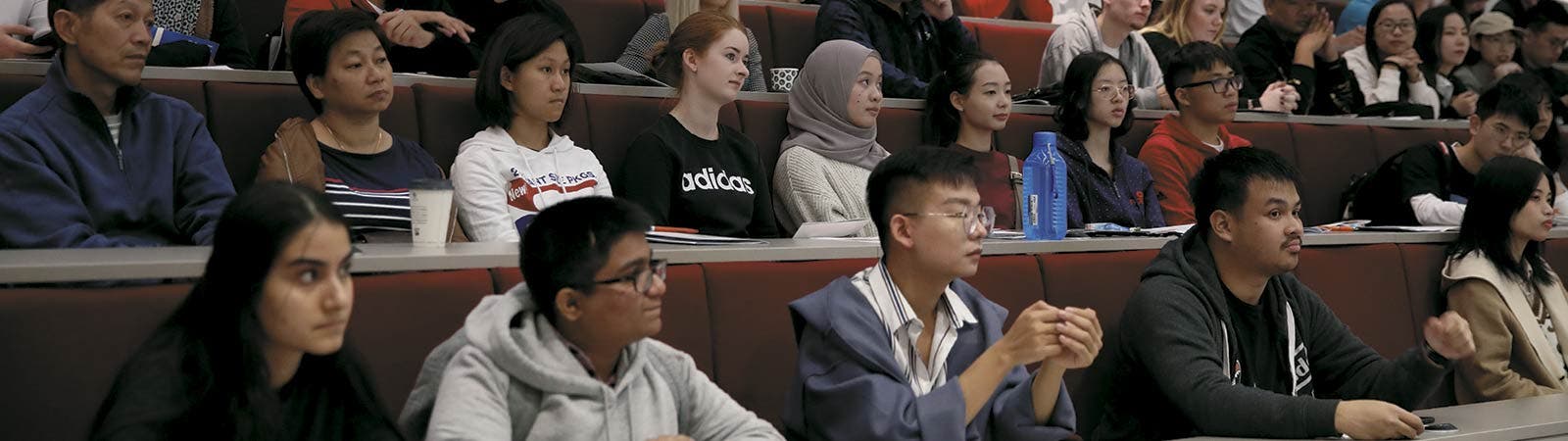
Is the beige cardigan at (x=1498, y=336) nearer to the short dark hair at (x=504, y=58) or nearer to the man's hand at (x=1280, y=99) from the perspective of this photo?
the man's hand at (x=1280, y=99)

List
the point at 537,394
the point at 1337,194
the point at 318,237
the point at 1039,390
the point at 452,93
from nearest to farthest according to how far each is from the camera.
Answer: the point at 318,237 → the point at 537,394 → the point at 1039,390 → the point at 452,93 → the point at 1337,194

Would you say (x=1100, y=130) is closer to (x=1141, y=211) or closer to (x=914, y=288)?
(x=1141, y=211)

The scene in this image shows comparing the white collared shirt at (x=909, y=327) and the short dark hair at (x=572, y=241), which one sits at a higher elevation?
the short dark hair at (x=572, y=241)

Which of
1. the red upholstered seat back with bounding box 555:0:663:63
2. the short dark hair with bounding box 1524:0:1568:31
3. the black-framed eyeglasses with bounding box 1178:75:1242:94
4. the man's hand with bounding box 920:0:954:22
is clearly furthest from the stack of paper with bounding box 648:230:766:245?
the short dark hair with bounding box 1524:0:1568:31

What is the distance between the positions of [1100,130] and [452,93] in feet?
5.56

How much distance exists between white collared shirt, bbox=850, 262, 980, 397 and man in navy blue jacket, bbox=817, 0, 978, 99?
6.50 ft

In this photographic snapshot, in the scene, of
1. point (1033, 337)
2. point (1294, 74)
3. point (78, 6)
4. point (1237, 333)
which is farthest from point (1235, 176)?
point (1294, 74)

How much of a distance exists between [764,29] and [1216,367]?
8.07 feet

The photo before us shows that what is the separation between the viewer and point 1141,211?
3947 millimetres

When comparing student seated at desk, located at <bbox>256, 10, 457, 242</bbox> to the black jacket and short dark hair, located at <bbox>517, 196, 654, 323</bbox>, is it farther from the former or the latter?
the black jacket

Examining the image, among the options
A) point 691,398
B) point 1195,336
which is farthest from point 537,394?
point 1195,336

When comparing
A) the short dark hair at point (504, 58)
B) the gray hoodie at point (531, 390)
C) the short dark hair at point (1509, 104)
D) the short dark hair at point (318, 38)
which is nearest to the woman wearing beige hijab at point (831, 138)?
the short dark hair at point (504, 58)

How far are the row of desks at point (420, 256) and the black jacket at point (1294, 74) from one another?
7.83 ft

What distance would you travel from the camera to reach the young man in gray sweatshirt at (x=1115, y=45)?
460 cm
